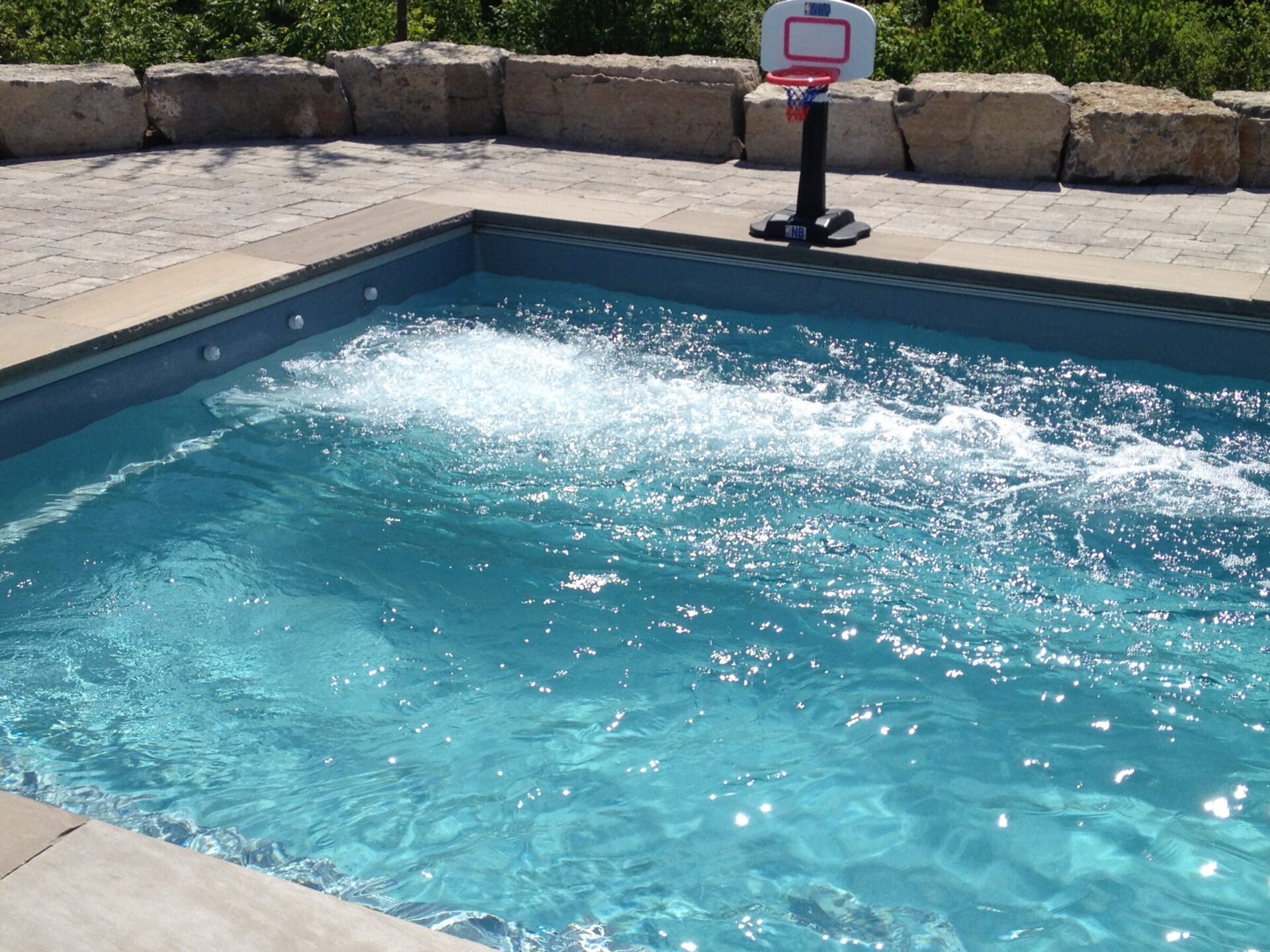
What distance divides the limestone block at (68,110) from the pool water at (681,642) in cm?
373

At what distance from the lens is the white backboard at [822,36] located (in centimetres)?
604

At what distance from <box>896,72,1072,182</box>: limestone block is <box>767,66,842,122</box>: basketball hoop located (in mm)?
1775

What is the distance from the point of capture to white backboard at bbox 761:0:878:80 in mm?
6035

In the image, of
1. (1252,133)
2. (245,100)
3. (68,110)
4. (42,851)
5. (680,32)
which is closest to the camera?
(42,851)

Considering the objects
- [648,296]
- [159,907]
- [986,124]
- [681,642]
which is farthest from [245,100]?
[159,907]

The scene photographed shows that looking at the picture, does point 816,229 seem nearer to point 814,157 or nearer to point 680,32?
point 814,157

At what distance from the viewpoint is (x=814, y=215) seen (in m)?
6.45

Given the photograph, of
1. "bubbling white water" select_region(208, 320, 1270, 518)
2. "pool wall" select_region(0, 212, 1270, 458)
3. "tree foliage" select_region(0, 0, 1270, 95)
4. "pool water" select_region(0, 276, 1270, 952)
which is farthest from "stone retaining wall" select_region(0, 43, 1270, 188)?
"bubbling white water" select_region(208, 320, 1270, 518)

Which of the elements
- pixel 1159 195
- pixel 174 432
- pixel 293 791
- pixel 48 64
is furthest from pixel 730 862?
pixel 48 64

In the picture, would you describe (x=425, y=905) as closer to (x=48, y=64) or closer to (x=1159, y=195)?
(x=1159, y=195)

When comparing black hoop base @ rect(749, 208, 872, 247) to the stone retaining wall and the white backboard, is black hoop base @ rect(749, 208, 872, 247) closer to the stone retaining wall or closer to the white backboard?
the white backboard

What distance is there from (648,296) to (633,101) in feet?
8.03

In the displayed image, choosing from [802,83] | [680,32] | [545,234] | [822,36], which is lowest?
[545,234]

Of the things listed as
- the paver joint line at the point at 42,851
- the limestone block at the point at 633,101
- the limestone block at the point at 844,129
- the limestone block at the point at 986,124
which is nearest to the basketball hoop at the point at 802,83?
the limestone block at the point at 844,129
